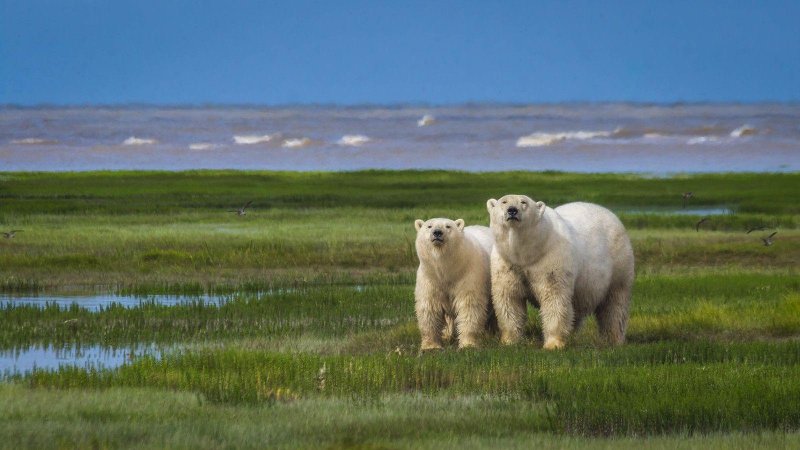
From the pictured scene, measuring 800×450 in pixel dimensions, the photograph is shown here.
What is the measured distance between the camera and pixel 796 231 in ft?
131

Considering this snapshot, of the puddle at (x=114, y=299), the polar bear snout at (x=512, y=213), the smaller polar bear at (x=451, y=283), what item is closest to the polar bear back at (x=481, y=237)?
the smaller polar bear at (x=451, y=283)

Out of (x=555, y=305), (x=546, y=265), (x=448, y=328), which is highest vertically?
(x=546, y=265)

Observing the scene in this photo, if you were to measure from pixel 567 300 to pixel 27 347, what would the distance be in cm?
689

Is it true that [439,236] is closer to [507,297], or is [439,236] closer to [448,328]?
[507,297]

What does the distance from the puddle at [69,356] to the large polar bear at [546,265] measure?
13.9ft

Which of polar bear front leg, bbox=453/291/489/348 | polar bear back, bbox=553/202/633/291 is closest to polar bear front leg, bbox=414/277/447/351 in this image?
polar bear front leg, bbox=453/291/489/348

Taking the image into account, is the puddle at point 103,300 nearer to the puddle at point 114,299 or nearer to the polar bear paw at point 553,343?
the puddle at point 114,299

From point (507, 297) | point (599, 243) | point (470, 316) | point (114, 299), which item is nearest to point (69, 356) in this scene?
point (470, 316)

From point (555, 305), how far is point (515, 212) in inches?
50.9

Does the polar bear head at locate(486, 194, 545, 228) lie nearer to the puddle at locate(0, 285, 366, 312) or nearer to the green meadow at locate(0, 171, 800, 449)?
the green meadow at locate(0, 171, 800, 449)

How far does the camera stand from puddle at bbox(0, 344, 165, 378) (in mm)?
15680

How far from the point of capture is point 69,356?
16688 millimetres

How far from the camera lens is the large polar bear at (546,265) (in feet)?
52.2

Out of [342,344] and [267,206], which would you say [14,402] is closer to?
[342,344]
